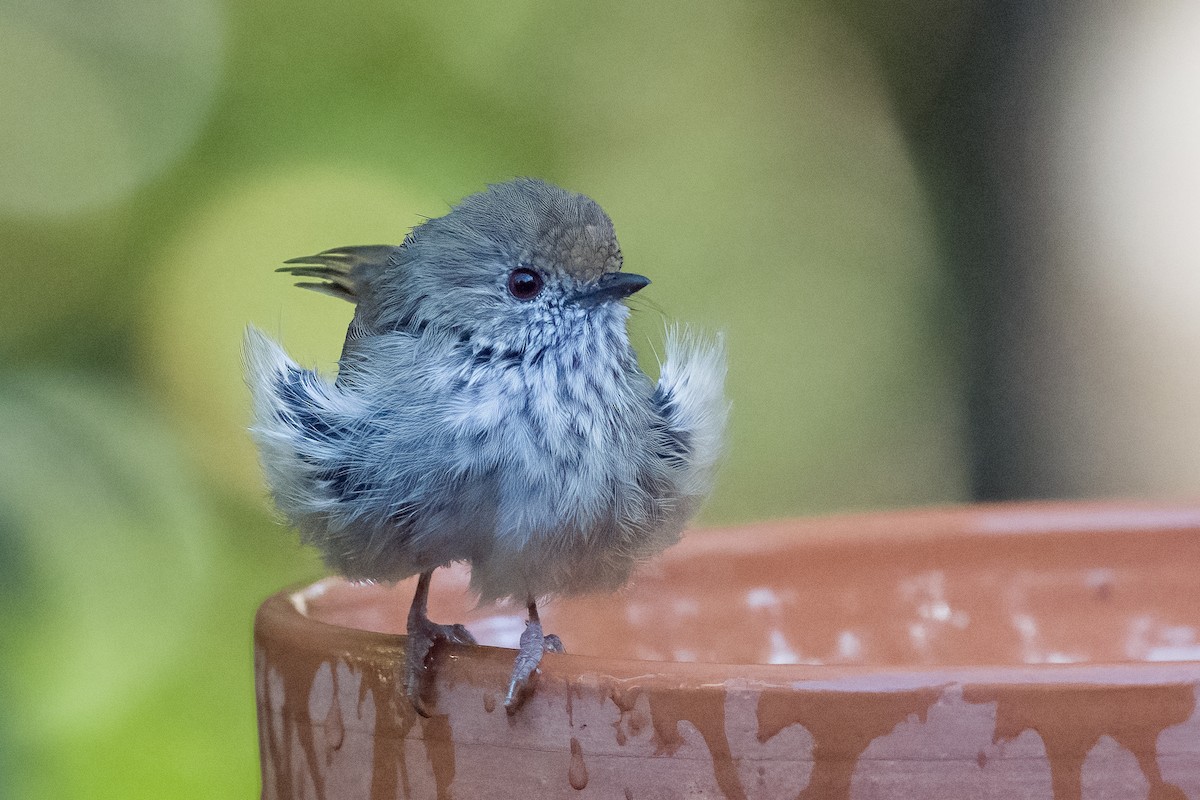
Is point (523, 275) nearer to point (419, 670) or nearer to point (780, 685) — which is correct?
point (419, 670)

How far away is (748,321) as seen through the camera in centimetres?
244

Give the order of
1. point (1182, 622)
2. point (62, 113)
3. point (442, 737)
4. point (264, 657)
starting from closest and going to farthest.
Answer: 1. point (442, 737)
2. point (264, 657)
3. point (1182, 622)
4. point (62, 113)

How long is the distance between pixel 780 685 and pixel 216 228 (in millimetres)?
1629

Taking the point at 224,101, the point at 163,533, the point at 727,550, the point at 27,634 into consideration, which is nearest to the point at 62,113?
the point at 224,101

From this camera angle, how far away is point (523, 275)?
1.12m

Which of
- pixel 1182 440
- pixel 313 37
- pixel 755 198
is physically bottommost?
pixel 1182 440

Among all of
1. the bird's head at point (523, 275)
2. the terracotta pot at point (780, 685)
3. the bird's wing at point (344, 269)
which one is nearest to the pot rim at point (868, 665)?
the terracotta pot at point (780, 685)

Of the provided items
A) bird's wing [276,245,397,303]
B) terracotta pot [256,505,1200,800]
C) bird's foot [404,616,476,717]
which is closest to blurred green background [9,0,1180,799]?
bird's wing [276,245,397,303]

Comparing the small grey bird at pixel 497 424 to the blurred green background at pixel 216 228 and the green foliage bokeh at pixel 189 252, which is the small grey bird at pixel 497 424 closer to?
the green foliage bokeh at pixel 189 252

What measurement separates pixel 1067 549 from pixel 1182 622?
14cm

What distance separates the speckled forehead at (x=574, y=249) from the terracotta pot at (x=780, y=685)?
1.01ft

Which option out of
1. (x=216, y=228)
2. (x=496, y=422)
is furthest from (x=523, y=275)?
(x=216, y=228)

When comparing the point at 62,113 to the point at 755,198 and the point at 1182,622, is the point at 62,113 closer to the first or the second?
the point at 755,198

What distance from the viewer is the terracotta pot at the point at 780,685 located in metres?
0.61
